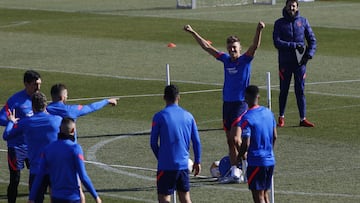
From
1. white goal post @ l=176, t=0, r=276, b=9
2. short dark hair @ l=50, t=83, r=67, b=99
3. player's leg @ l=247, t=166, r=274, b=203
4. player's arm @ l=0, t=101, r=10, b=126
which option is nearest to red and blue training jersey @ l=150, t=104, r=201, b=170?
player's leg @ l=247, t=166, r=274, b=203

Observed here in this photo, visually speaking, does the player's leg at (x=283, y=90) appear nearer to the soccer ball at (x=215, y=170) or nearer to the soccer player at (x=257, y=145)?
the soccer ball at (x=215, y=170)

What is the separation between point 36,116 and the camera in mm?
15594

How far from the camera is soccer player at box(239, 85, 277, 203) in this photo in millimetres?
15961

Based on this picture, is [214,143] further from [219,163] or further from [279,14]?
[279,14]

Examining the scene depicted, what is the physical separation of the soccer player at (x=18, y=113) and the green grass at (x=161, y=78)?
0.90 metres

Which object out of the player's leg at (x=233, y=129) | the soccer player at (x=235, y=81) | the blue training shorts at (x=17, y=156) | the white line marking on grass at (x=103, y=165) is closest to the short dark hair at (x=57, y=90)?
the blue training shorts at (x=17, y=156)

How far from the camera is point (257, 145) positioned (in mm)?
15984

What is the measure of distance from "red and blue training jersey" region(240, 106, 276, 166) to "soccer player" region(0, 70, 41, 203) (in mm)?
3146

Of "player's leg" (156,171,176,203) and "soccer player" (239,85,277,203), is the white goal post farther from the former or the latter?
"player's leg" (156,171,176,203)

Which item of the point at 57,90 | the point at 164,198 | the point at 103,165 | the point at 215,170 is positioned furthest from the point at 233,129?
the point at 57,90

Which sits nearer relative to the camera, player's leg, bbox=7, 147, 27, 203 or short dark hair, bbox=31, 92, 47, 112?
short dark hair, bbox=31, 92, 47, 112

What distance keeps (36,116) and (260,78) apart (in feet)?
53.5

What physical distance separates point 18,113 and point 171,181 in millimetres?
2880

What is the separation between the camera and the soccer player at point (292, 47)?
24.4 m
